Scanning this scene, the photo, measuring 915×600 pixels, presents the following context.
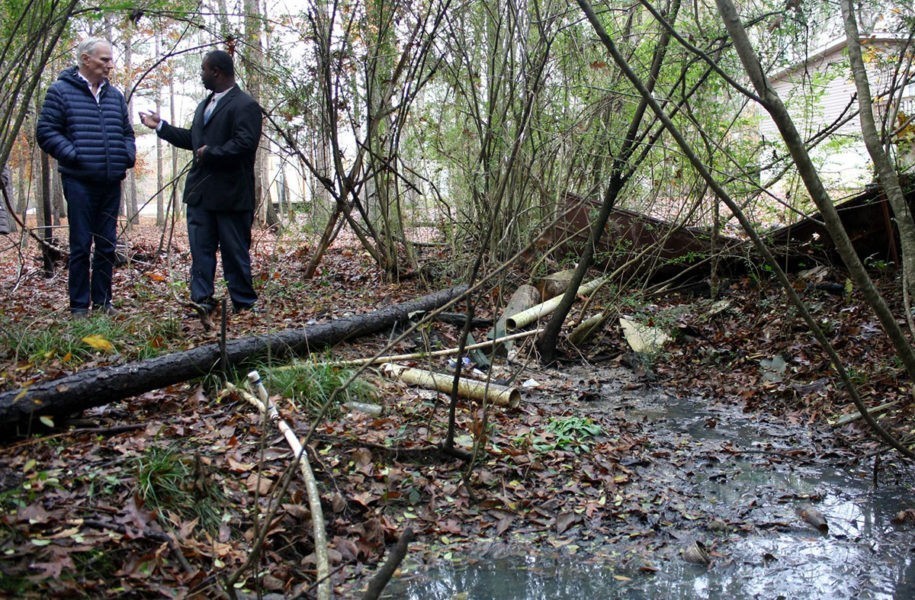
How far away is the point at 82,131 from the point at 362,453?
3.90 metres

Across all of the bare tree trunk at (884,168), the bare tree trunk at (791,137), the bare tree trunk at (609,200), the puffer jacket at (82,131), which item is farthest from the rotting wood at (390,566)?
the puffer jacket at (82,131)

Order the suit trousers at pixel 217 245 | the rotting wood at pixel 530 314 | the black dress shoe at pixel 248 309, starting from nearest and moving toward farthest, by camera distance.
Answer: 1. the suit trousers at pixel 217 245
2. the black dress shoe at pixel 248 309
3. the rotting wood at pixel 530 314

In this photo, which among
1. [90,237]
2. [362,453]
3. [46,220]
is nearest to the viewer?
[362,453]

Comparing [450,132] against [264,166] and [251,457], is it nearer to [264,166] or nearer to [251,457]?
[251,457]

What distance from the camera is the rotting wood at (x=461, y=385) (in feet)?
14.7

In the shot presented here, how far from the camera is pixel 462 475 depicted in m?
3.57

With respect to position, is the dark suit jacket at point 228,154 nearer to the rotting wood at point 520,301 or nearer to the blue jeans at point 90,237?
the blue jeans at point 90,237

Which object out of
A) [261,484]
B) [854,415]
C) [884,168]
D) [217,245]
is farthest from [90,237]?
[854,415]

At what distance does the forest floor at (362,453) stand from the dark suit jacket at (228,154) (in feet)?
3.08

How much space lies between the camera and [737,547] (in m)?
3.00

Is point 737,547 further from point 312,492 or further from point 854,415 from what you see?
point 312,492

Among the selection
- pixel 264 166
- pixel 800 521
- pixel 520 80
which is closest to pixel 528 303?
pixel 520 80

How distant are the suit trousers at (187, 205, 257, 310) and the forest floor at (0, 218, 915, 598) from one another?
1.03ft

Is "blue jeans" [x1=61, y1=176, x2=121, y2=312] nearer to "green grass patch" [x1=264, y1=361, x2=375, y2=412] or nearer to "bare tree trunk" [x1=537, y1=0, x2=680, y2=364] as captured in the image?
"green grass patch" [x1=264, y1=361, x2=375, y2=412]
